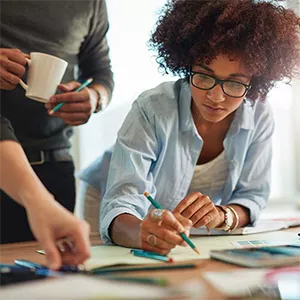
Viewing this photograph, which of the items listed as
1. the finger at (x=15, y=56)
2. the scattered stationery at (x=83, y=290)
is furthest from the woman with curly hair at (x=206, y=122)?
the scattered stationery at (x=83, y=290)

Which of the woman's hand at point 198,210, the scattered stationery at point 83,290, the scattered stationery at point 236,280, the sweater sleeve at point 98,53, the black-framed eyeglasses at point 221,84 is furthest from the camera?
the sweater sleeve at point 98,53

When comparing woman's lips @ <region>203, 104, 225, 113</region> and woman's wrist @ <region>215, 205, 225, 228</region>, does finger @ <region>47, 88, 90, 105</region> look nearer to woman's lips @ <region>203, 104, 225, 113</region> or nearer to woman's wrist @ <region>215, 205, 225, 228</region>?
woman's lips @ <region>203, 104, 225, 113</region>

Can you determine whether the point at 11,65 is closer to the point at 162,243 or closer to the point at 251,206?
the point at 162,243

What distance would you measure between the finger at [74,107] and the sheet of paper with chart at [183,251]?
397 mm

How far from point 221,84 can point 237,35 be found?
0.14 meters

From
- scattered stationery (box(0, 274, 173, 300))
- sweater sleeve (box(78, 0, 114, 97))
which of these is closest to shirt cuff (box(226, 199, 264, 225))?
sweater sleeve (box(78, 0, 114, 97))

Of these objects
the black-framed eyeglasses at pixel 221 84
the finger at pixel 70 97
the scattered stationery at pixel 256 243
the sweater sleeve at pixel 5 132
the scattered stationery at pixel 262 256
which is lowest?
the scattered stationery at pixel 256 243

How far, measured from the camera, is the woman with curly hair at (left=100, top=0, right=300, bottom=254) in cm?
150

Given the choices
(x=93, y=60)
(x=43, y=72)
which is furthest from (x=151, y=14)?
(x=43, y=72)

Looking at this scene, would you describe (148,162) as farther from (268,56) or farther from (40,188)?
(40,188)

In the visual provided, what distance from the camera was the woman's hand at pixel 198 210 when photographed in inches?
55.2

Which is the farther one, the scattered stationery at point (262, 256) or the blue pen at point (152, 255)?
the blue pen at point (152, 255)

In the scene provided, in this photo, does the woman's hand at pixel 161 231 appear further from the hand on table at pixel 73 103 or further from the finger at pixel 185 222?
the hand on table at pixel 73 103

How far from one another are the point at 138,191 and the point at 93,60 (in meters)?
0.59
